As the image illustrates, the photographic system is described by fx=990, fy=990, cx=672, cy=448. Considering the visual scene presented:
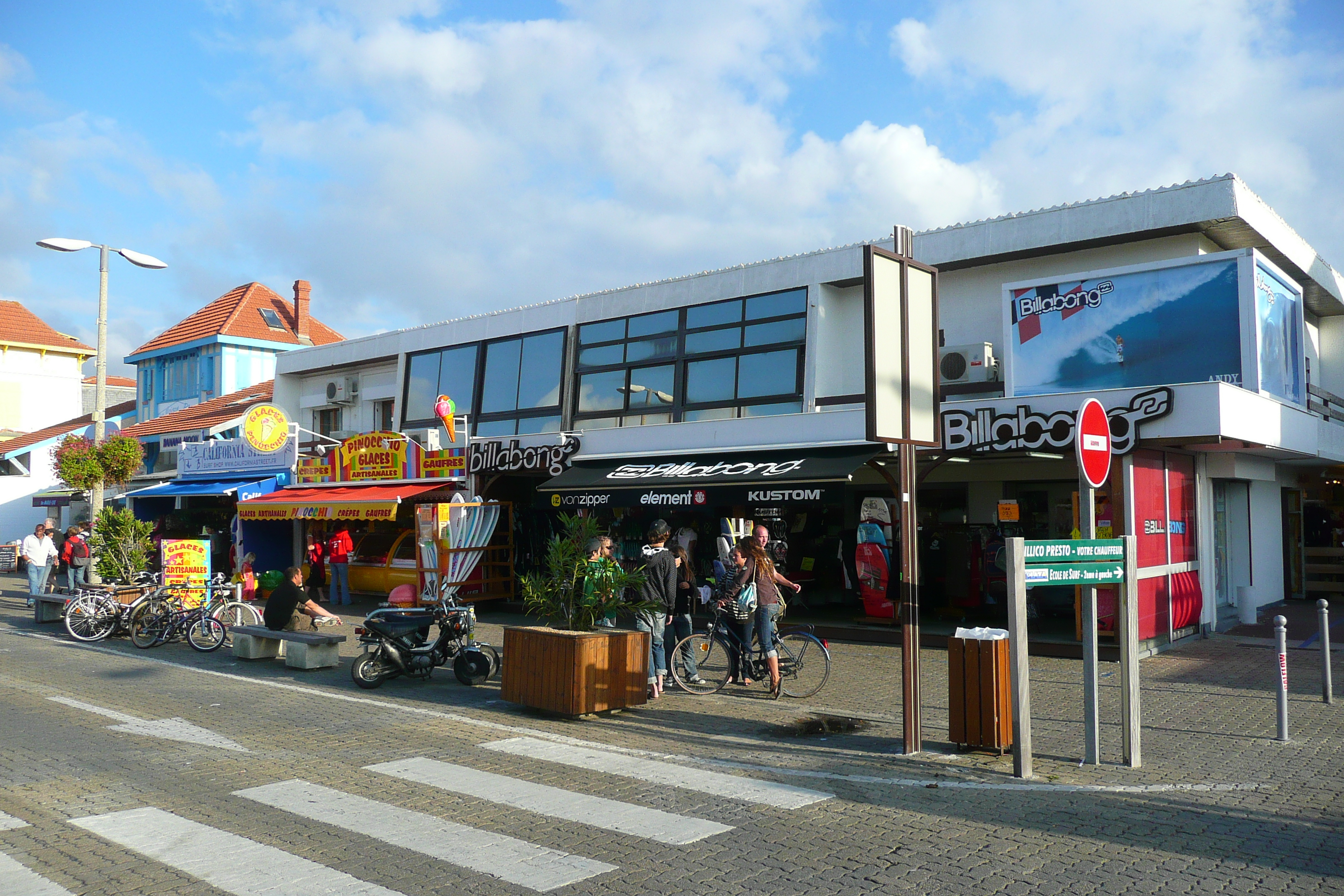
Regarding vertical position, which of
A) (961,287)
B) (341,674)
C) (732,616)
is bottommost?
(341,674)

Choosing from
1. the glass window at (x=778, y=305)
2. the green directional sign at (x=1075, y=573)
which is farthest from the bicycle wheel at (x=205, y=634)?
the green directional sign at (x=1075, y=573)

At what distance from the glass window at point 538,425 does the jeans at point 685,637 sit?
783cm

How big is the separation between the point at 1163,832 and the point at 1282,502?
16384 millimetres

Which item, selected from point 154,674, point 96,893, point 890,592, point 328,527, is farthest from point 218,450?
point 96,893

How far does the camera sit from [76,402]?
149 feet

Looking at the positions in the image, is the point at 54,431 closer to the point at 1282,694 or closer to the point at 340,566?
the point at 340,566

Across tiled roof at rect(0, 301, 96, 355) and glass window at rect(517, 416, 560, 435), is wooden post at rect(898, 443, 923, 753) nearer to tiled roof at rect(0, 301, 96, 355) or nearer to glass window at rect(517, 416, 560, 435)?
glass window at rect(517, 416, 560, 435)

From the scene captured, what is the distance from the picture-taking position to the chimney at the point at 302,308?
35.6 m

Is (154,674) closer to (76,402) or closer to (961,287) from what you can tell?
(961,287)

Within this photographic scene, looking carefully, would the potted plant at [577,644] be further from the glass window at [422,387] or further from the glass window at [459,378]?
the glass window at [422,387]

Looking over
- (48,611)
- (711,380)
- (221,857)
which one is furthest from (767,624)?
(48,611)

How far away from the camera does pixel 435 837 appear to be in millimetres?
5645

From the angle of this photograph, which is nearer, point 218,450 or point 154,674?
point 154,674

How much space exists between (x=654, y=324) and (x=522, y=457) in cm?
343
